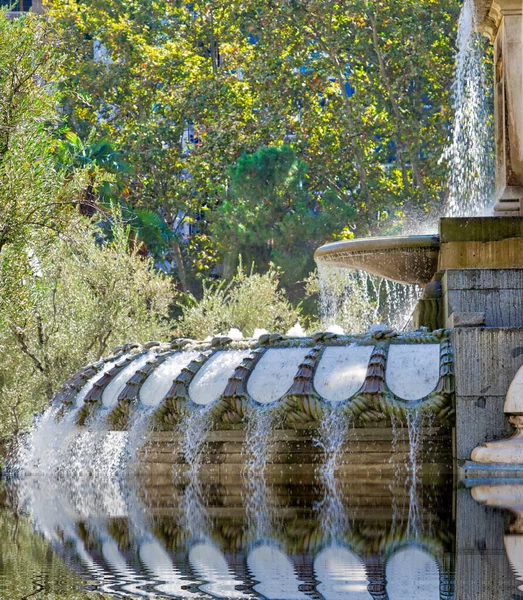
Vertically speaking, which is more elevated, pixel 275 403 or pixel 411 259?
pixel 411 259

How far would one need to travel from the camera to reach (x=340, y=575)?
511cm

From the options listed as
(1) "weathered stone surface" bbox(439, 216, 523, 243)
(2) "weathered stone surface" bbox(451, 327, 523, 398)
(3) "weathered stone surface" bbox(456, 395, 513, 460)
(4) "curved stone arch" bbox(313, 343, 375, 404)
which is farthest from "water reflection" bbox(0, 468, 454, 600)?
(1) "weathered stone surface" bbox(439, 216, 523, 243)

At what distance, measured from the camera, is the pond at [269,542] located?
483 cm

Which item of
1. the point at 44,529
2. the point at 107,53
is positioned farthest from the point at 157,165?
the point at 44,529

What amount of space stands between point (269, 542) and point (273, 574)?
3.27 ft

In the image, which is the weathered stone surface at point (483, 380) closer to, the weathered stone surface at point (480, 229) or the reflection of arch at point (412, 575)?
the weathered stone surface at point (480, 229)

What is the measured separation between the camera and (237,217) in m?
37.9

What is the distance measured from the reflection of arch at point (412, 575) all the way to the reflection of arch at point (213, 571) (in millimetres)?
522

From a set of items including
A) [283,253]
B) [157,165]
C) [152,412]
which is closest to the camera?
[152,412]

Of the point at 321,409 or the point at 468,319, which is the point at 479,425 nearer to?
the point at 468,319

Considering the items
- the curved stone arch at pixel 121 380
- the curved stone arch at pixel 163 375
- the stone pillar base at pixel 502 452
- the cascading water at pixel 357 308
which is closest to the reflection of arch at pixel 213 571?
the stone pillar base at pixel 502 452

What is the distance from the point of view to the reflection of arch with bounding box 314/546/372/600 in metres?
4.65

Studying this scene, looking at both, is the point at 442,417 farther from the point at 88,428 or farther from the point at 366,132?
the point at 366,132

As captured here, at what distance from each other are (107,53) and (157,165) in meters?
3.83
